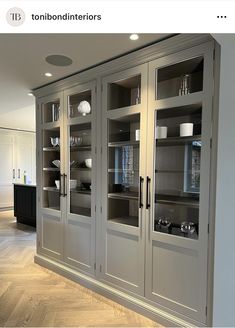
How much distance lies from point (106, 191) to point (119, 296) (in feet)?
3.55

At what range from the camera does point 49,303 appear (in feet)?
8.05

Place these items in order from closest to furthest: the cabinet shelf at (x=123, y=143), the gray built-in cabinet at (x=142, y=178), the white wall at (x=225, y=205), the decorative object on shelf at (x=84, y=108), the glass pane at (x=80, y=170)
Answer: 1. the white wall at (x=225, y=205)
2. the gray built-in cabinet at (x=142, y=178)
3. the cabinet shelf at (x=123, y=143)
4. the decorative object on shelf at (x=84, y=108)
5. the glass pane at (x=80, y=170)

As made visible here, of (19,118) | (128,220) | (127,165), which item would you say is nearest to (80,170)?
(127,165)

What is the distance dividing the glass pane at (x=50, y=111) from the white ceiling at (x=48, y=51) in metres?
0.29

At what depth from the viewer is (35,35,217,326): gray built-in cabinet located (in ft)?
6.46

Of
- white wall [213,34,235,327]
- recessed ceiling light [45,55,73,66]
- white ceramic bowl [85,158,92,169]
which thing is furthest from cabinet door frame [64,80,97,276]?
white wall [213,34,235,327]

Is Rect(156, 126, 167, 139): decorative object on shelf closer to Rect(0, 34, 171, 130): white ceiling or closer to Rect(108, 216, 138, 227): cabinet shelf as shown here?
Rect(0, 34, 171, 130): white ceiling

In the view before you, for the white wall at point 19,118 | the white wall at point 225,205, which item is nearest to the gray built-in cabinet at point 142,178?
the white wall at point 225,205

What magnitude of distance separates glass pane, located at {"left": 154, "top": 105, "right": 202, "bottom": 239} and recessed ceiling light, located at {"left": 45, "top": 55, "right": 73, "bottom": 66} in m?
1.08

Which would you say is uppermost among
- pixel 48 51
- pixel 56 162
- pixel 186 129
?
pixel 48 51

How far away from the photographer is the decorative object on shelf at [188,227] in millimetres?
2076
